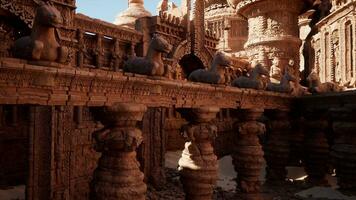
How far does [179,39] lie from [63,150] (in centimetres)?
665

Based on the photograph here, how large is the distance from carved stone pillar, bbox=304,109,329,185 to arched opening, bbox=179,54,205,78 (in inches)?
206

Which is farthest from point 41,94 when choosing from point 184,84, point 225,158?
point 225,158

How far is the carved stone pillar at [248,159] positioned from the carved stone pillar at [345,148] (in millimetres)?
2592

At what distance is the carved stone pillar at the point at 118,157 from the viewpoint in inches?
184

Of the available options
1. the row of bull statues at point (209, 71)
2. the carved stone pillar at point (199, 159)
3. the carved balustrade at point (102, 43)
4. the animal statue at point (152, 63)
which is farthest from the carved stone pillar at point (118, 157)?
the carved balustrade at point (102, 43)

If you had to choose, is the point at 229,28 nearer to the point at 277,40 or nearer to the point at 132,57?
the point at 277,40

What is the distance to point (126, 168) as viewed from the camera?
15.7 ft

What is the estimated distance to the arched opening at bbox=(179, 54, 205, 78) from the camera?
1376 centimetres

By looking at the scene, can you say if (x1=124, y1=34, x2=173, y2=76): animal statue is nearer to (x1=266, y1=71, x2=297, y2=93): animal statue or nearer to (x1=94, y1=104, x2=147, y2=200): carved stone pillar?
(x1=94, y1=104, x2=147, y2=200): carved stone pillar

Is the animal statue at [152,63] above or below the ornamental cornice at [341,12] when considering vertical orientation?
below

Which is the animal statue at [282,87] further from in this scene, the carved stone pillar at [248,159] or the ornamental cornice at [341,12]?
the ornamental cornice at [341,12]

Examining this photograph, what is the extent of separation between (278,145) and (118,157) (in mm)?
6743

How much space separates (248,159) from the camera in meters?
7.88

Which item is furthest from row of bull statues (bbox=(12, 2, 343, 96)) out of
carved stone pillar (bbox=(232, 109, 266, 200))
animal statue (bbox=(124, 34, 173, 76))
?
carved stone pillar (bbox=(232, 109, 266, 200))
